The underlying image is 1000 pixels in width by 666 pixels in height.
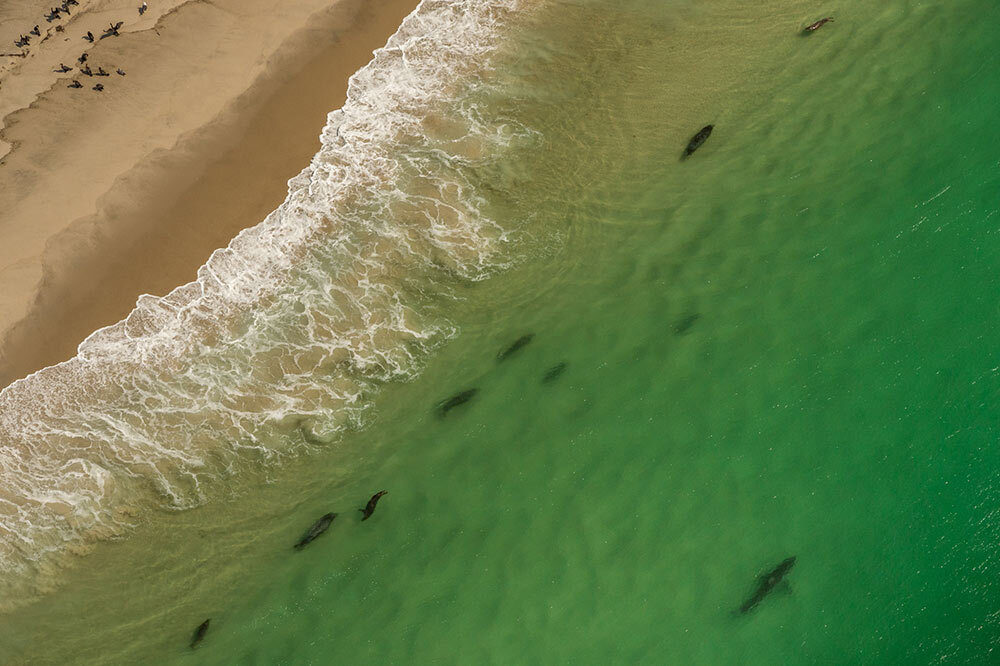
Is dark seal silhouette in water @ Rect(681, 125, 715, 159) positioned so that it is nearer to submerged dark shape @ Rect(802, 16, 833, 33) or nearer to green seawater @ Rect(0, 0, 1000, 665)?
green seawater @ Rect(0, 0, 1000, 665)

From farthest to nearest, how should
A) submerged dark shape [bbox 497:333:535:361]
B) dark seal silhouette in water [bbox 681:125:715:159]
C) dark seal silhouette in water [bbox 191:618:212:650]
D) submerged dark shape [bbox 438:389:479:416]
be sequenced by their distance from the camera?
dark seal silhouette in water [bbox 681:125:715:159] < submerged dark shape [bbox 497:333:535:361] < submerged dark shape [bbox 438:389:479:416] < dark seal silhouette in water [bbox 191:618:212:650]

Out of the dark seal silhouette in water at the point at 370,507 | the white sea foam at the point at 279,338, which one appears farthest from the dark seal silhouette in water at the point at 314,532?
the white sea foam at the point at 279,338

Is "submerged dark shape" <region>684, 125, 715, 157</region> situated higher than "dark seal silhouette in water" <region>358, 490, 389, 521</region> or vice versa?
"submerged dark shape" <region>684, 125, 715, 157</region>

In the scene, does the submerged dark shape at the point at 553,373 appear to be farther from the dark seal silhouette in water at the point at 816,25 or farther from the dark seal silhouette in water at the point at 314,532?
the dark seal silhouette in water at the point at 816,25

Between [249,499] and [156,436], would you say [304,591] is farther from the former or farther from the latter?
[156,436]

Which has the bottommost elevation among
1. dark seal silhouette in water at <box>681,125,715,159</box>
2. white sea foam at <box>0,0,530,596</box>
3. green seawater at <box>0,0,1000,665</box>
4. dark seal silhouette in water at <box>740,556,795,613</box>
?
dark seal silhouette in water at <box>740,556,795,613</box>

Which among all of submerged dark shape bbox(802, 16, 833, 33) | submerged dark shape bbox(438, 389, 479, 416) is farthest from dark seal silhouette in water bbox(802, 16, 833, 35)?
submerged dark shape bbox(438, 389, 479, 416)
